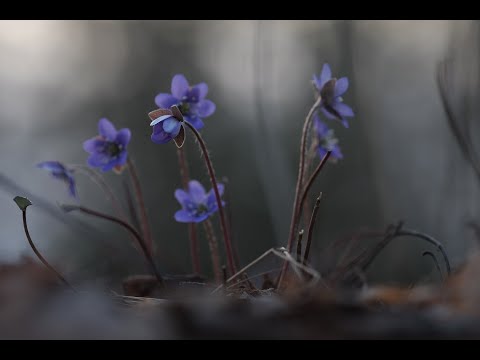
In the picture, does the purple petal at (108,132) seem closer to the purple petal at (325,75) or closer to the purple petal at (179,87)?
the purple petal at (179,87)

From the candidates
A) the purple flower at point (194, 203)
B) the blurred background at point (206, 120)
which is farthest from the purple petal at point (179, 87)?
the blurred background at point (206, 120)

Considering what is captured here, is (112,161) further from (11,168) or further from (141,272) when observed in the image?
(11,168)

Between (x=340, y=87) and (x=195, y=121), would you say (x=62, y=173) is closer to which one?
(x=195, y=121)

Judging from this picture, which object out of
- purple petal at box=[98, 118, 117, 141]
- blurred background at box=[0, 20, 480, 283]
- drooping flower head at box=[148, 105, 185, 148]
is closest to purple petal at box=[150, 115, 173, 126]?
drooping flower head at box=[148, 105, 185, 148]

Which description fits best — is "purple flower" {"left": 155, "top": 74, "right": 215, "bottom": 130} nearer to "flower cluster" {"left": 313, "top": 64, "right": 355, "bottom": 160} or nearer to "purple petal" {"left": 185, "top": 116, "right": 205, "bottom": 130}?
"purple petal" {"left": 185, "top": 116, "right": 205, "bottom": 130}

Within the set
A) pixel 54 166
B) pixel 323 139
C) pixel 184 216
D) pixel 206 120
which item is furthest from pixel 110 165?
pixel 206 120
